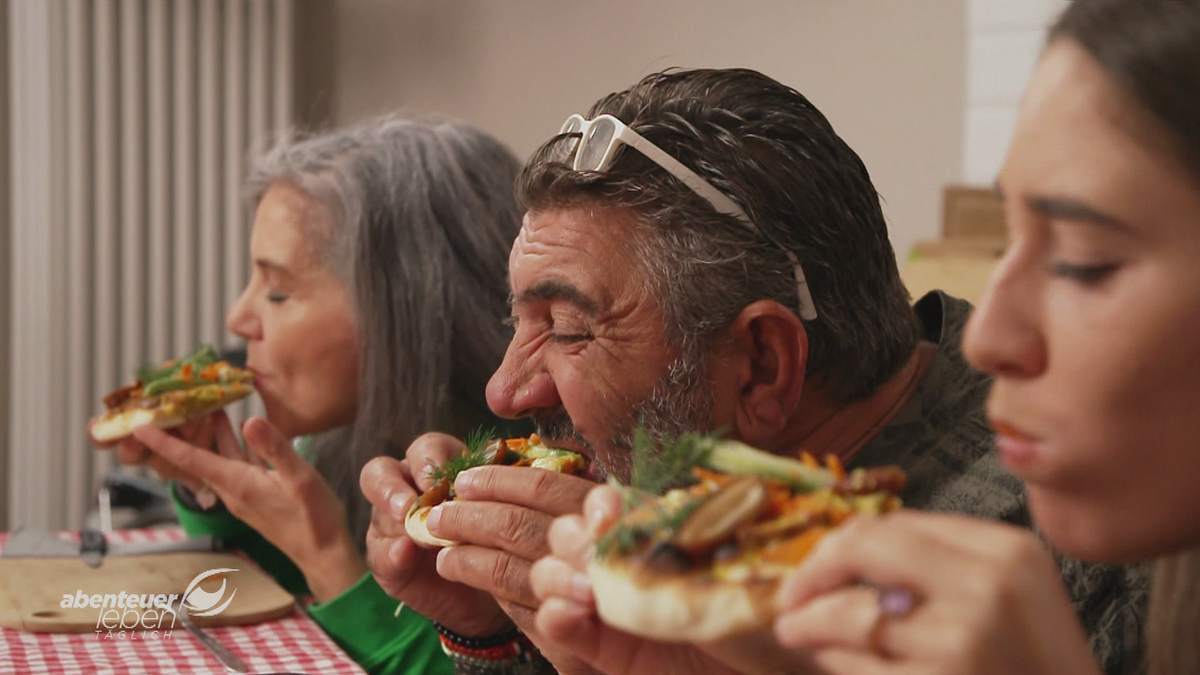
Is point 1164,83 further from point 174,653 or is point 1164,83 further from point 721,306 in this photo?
point 174,653

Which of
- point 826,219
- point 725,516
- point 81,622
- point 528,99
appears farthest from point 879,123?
point 725,516

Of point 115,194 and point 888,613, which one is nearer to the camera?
point 888,613

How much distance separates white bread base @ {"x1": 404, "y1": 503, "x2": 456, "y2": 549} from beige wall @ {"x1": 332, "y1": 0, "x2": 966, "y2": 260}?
193 cm

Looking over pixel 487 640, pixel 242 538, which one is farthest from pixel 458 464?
pixel 242 538

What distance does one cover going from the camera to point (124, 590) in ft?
6.64

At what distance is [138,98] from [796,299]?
3476mm

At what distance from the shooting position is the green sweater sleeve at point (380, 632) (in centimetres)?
192

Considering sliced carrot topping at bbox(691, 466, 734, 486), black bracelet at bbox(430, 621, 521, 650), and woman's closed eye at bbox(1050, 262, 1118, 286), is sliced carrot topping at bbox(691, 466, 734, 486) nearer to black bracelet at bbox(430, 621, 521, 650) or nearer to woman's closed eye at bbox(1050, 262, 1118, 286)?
woman's closed eye at bbox(1050, 262, 1118, 286)

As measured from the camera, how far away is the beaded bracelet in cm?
172

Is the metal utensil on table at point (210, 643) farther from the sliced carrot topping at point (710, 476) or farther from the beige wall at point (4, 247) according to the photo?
the beige wall at point (4, 247)

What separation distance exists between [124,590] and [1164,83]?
1.75 m

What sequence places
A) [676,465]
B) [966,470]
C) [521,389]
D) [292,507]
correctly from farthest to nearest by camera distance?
[292,507] → [521,389] → [966,470] → [676,465]

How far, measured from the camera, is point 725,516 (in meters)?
0.83

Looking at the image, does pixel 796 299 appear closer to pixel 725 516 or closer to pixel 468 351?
pixel 725 516
